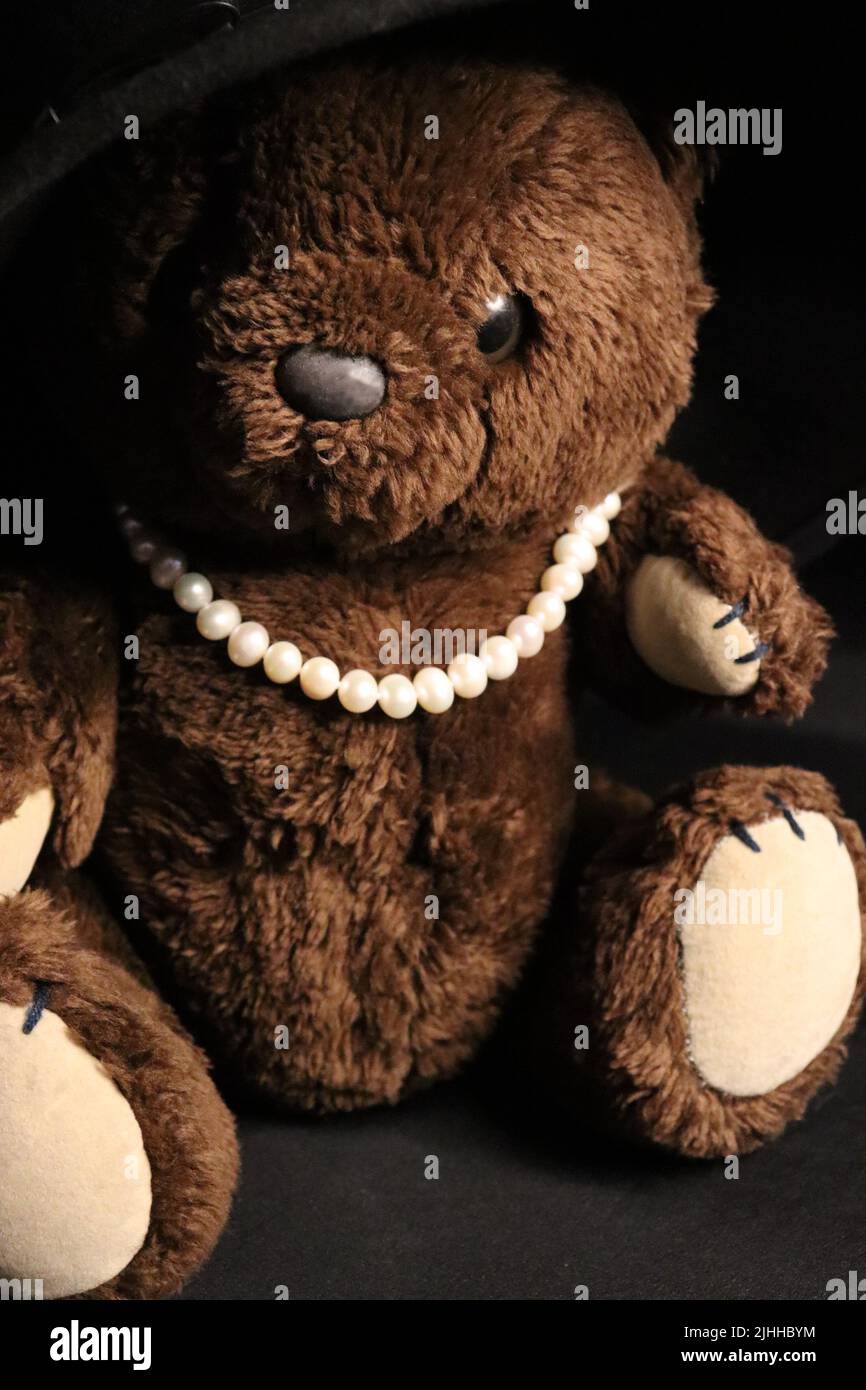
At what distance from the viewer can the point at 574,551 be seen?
87cm

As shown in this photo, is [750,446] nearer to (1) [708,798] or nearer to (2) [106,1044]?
(1) [708,798]

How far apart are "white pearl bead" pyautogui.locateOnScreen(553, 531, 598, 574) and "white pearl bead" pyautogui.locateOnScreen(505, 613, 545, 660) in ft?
0.13

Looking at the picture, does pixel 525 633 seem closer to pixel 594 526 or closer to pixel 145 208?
pixel 594 526

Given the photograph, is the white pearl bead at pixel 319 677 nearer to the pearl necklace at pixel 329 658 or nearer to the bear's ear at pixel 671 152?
the pearl necklace at pixel 329 658

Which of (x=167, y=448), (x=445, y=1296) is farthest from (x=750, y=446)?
(x=445, y=1296)

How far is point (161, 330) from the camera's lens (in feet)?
2.38

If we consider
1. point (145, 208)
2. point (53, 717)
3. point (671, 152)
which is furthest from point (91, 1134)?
point (671, 152)

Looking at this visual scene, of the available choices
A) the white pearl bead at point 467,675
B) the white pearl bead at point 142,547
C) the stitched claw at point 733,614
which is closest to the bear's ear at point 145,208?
the white pearl bead at point 142,547

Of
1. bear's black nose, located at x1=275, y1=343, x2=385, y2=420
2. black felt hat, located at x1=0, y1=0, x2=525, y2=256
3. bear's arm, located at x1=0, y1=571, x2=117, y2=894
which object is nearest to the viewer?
black felt hat, located at x1=0, y1=0, x2=525, y2=256

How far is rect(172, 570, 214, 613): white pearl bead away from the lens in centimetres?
81

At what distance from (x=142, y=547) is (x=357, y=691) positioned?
131mm

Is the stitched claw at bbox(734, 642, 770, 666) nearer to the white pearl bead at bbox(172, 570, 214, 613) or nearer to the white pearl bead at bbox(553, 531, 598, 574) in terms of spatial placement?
the white pearl bead at bbox(553, 531, 598, 574)

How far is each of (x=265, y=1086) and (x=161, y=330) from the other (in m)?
0.41

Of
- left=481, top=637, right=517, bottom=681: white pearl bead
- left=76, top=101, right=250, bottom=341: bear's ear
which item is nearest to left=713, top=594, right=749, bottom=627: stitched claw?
left=481, top=637, right=517, bottom=681: white pearl bead
